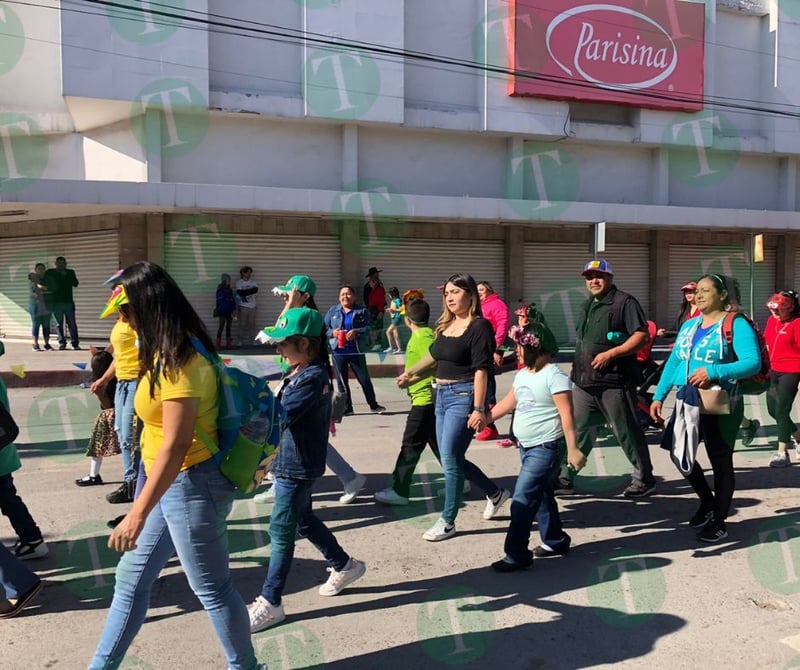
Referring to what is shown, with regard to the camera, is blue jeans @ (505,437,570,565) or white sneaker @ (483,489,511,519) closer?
blue jeans @ (505,437,570,565)

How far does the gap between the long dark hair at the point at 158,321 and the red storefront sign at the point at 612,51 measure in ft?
59.4

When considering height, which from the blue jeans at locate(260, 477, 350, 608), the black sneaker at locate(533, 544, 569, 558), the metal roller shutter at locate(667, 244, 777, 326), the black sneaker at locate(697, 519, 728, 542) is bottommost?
the black sneaker at locate(533, 544, 569, 558)

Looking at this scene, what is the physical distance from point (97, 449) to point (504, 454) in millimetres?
3721

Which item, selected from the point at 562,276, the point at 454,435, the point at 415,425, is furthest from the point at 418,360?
the point at 562,276

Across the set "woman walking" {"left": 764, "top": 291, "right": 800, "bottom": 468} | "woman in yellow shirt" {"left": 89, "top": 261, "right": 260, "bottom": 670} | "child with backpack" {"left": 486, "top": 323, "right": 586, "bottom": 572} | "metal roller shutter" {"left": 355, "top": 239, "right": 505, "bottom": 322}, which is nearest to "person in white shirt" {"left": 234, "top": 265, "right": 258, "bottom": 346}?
"metal roller shutter" {"left": 355, "top": 239, "right": 505, "bottom": 322}

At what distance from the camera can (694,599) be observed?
405 cm

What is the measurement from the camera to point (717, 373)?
15.6ft

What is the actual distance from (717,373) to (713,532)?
41.3 inches

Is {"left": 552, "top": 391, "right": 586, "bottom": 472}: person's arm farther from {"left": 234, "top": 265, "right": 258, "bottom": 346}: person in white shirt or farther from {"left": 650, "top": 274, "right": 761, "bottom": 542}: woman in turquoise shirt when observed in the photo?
{"left": 234, "top": 265, "right": 258, "bottom": 346}: person in white shirt

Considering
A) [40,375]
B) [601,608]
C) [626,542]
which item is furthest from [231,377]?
[40,375]

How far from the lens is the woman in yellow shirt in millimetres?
2701

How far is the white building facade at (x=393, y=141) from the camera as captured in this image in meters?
17.0

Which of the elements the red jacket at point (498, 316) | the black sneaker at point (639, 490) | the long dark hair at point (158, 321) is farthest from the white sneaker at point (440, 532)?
the red jacket at point (498, 316)

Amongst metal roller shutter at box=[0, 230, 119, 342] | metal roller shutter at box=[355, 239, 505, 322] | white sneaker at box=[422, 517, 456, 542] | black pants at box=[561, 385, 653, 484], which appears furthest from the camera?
metal roller shutter at box=[355, 239, 505, 322]
